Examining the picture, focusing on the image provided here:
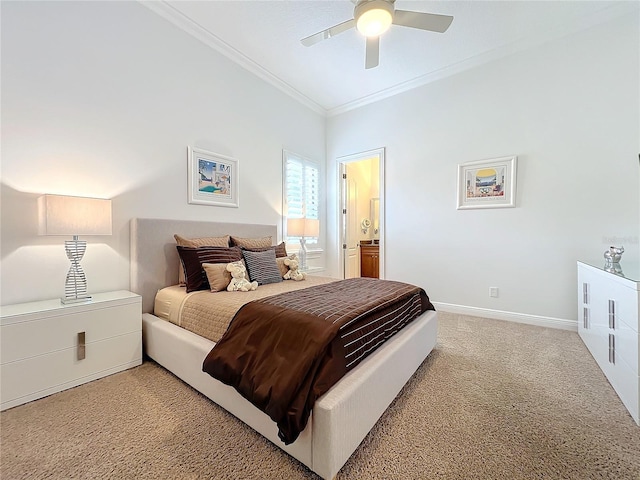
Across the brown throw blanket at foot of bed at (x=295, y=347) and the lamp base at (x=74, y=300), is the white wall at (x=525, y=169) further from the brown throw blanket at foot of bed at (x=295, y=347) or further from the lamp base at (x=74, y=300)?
the lamp base at (x=74, y=300)

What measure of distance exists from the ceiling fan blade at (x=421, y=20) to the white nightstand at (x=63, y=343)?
300cm

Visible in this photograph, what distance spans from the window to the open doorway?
47 cm

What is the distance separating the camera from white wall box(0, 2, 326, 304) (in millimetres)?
1911

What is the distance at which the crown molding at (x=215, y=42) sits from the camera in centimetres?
260

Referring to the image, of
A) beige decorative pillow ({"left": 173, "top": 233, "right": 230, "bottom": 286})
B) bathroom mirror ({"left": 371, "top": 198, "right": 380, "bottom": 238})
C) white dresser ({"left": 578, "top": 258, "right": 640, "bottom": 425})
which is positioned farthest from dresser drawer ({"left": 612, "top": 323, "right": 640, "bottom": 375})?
bathroom mirror ({"left": 371, "top": 198, "right": 380, "bottom": 238})

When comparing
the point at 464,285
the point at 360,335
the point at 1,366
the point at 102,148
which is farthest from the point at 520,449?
the point at 102,148

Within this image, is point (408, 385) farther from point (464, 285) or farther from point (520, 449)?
point (464, 285)

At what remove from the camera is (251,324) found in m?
1.50

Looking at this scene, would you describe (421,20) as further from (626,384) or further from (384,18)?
(626,384)

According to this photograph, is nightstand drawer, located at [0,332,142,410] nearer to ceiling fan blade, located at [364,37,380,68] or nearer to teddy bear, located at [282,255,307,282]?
teddy bear, located at [282,255,307,282]

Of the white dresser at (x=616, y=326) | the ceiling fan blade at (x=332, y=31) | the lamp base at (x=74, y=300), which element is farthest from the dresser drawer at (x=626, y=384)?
the lamp base at (x=74, y=300)

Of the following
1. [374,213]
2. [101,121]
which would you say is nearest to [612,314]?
[101,121]

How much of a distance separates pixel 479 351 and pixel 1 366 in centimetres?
340

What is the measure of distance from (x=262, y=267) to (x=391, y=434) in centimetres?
173
